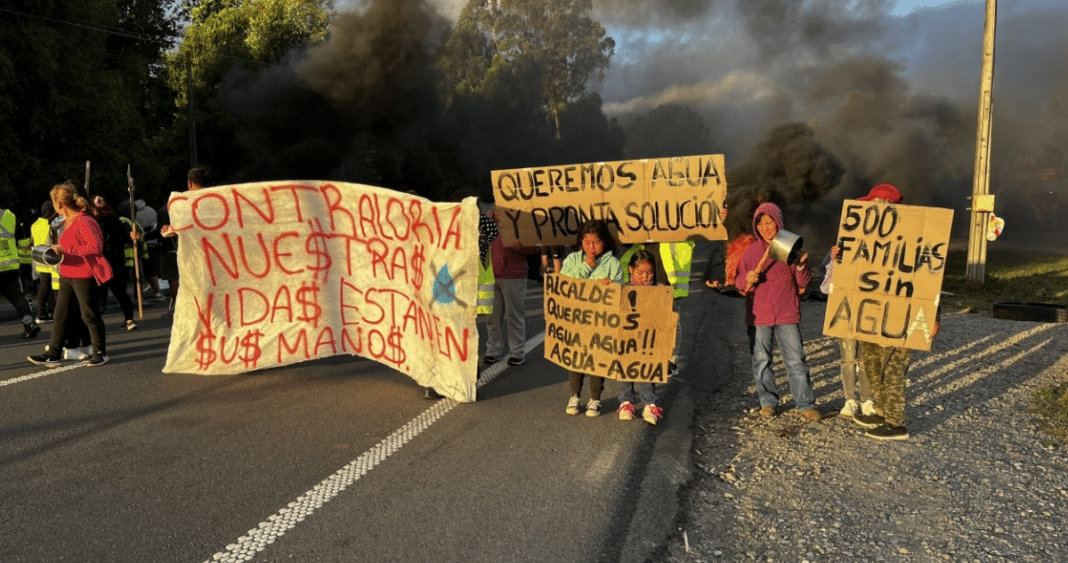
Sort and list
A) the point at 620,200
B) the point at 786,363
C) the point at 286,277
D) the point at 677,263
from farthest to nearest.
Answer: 1. the point at 677,263
2. the point at 286,277
3. the point at 620,200
4. the point at 786,363

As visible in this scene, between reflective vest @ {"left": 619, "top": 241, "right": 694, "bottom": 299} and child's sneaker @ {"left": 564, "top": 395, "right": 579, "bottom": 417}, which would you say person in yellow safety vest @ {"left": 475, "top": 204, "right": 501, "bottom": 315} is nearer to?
child's sneaker @ {"left": 564, "top": 395, "right": 579, "bottom": 417}

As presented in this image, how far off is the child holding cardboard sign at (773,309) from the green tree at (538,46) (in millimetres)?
40783

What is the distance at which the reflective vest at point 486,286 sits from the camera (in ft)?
23.5

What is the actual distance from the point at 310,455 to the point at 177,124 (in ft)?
93.9

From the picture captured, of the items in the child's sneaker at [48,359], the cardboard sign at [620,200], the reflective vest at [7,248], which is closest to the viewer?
the cardboard sign at [620,200]

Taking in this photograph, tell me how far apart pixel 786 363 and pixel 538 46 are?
174ft

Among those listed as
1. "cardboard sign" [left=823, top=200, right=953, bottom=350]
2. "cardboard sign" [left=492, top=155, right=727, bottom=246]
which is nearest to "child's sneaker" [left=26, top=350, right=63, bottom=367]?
"cardboard sign" [left=492, top=155, right=727, bottom=246]

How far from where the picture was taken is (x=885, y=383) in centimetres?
535

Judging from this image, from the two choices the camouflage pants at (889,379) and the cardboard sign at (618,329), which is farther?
the cardboard sign at (618,329)

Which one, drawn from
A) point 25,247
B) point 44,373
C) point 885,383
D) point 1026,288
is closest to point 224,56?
point 25,247

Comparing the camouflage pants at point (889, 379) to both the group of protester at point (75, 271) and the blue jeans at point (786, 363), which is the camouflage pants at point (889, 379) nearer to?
the blue jeans at point (786, 363)

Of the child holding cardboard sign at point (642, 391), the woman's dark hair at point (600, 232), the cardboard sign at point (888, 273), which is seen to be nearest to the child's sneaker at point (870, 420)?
the cardboard sign at point (888, 273)

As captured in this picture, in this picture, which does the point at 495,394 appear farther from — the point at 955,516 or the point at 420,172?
the point at 420,172

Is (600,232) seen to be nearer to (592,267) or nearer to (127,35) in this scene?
(592,267)
